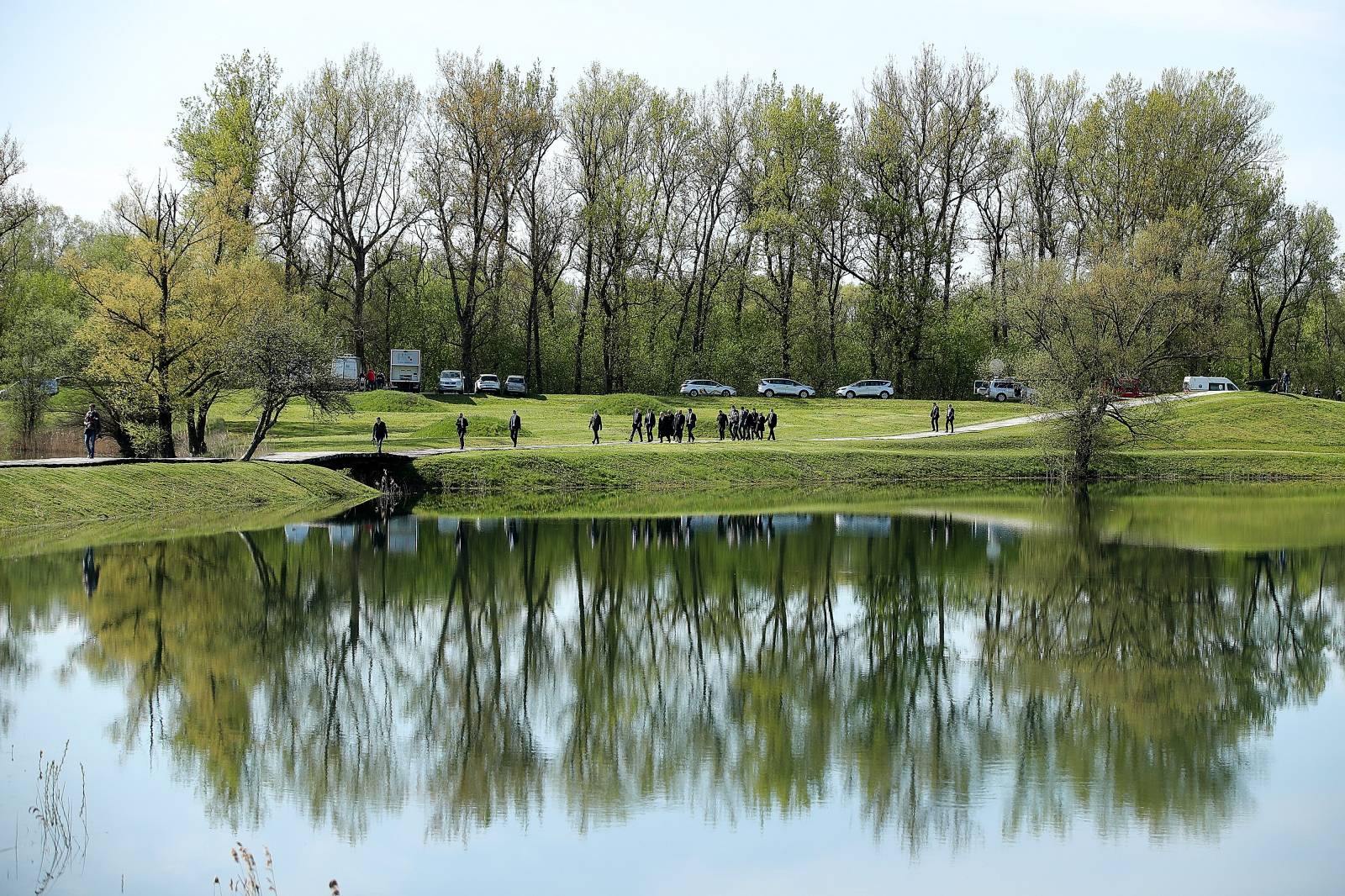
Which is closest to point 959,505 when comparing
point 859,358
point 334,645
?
point 334,645

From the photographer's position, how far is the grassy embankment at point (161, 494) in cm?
3659

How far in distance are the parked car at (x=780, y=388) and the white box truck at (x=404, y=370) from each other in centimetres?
2228

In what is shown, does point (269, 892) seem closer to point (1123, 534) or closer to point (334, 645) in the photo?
point (334, 645)

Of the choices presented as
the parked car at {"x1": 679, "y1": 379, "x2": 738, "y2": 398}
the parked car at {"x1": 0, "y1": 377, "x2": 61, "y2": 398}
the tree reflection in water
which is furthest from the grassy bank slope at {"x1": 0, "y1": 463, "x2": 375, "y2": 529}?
the parked car at {"x1": 679, "y1": 379, "x2": 738, "y2": 398}

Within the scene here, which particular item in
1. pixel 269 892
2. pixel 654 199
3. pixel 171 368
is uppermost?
pixel 654 199

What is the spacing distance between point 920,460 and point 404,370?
115 ft

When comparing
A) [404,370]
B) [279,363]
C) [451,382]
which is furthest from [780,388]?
[279,363]

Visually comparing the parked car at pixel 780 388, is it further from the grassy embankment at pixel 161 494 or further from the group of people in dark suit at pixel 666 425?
the grassy embankment at pixel 161 494

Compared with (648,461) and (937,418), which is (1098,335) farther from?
(648,461)

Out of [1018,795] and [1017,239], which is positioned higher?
[1017,239]

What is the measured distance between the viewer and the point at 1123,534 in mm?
36000

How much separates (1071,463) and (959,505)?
1327 cm

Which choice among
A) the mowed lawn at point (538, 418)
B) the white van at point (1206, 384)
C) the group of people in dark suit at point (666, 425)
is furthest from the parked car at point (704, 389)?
the white van at point (1206, 384)

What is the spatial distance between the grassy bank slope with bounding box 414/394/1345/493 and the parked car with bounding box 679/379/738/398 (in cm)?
2253
